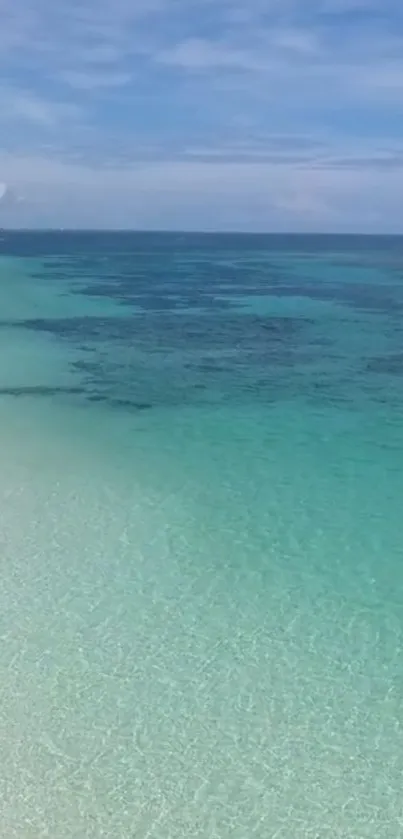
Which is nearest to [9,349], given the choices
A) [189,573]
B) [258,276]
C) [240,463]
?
[240,463]

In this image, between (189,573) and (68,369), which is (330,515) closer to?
(189,573)

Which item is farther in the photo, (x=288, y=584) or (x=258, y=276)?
(x=258, y=276)


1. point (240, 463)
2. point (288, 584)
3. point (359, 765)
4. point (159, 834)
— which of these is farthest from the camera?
point (240, 463)

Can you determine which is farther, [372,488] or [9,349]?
[9,349]

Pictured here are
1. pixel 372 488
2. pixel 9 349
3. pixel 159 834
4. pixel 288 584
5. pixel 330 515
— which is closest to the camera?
pixel 159 834

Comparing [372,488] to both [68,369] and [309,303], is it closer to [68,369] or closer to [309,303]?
[68,369]

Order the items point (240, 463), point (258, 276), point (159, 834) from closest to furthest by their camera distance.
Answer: point (159, 834) < point (240, 463) < point (258, 276)

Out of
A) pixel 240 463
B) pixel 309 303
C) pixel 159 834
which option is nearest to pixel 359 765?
pixel 159 834
